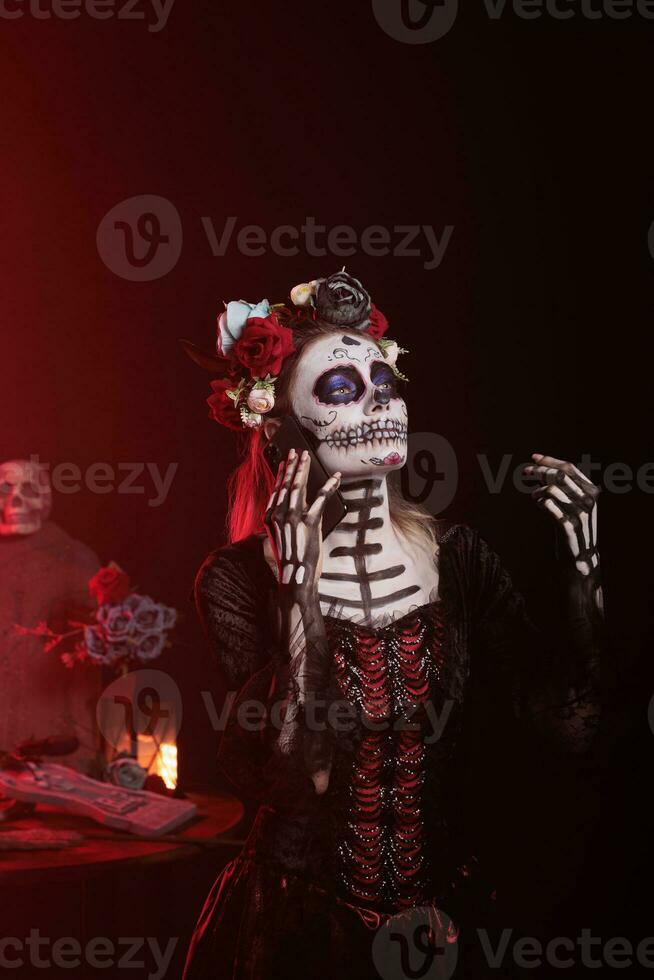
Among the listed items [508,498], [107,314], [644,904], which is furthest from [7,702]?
[644,904]

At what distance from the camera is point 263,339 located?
2230 mm

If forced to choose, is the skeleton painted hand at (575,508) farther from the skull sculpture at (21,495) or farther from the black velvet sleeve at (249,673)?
the skull sculpture at (21,495)

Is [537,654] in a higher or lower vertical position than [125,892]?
higher

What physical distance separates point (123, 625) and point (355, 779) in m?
1.32

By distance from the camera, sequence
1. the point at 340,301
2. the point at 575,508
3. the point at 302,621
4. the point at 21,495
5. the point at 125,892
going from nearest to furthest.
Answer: the point at 302,621 < the point at 575,508 < the point at 340,301 < the point at 125,892 < the point at 21,495

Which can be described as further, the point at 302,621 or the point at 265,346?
the point at 265,346

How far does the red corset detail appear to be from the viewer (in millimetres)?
2119

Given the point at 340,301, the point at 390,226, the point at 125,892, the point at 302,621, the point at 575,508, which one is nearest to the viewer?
the point at 302,621

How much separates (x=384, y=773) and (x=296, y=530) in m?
0.44

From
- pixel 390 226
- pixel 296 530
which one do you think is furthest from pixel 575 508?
pixel 390 226

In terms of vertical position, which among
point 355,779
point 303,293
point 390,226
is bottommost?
point 355,779

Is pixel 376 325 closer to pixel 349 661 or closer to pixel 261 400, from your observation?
pixel 261 400

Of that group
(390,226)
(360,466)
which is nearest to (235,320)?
(360,466)

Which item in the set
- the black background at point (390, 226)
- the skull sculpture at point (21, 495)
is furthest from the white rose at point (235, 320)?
the skull sculpture at point (21, 495)
